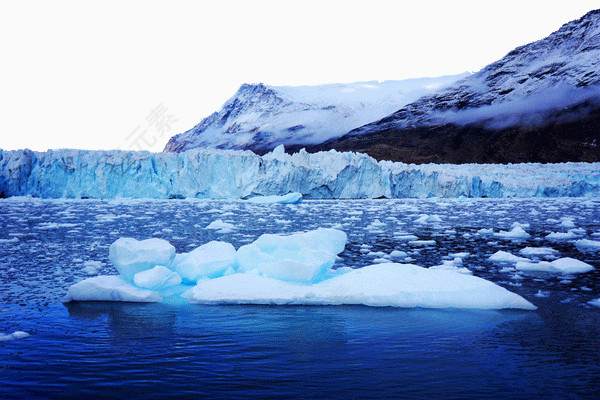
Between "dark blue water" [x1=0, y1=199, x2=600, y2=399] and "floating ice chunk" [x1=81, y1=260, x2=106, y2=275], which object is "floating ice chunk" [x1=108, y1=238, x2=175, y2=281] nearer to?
"dark blue water" [x1=0, y1=199, x2=600, y2=399]

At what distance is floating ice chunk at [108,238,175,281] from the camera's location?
17.1 feet

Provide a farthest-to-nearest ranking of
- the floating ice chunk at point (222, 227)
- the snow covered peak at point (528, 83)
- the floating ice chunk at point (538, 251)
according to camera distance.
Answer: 1. the snow covered peak at point (528, 83)
2. the floating ice chunk at point (222, 227)
3. the floating ice chunk at point (538, 251)

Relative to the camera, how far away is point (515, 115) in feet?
290

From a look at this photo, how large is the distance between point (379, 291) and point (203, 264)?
2.05 metres

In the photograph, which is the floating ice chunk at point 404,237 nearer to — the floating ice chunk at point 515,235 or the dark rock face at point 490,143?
the floating ice chunk at point 515,235

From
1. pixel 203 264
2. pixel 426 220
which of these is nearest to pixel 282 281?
pixel 203 264

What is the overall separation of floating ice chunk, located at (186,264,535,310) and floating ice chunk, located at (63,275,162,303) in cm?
44

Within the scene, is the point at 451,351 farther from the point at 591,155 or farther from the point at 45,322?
the point at 591,155

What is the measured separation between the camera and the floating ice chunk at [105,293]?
4836mm

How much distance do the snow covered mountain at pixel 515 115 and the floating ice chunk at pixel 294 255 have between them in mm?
79171

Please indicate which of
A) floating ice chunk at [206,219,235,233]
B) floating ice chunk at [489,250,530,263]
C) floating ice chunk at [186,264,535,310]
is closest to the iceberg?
floating ice chunk at [186,264,535,310]

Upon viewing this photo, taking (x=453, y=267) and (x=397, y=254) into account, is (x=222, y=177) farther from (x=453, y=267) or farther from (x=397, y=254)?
(x=453, y=267)

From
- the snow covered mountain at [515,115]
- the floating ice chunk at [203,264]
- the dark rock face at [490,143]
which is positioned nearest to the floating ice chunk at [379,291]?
the floating ice chunk at [203,264]

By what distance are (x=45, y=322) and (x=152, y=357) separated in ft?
4.58
